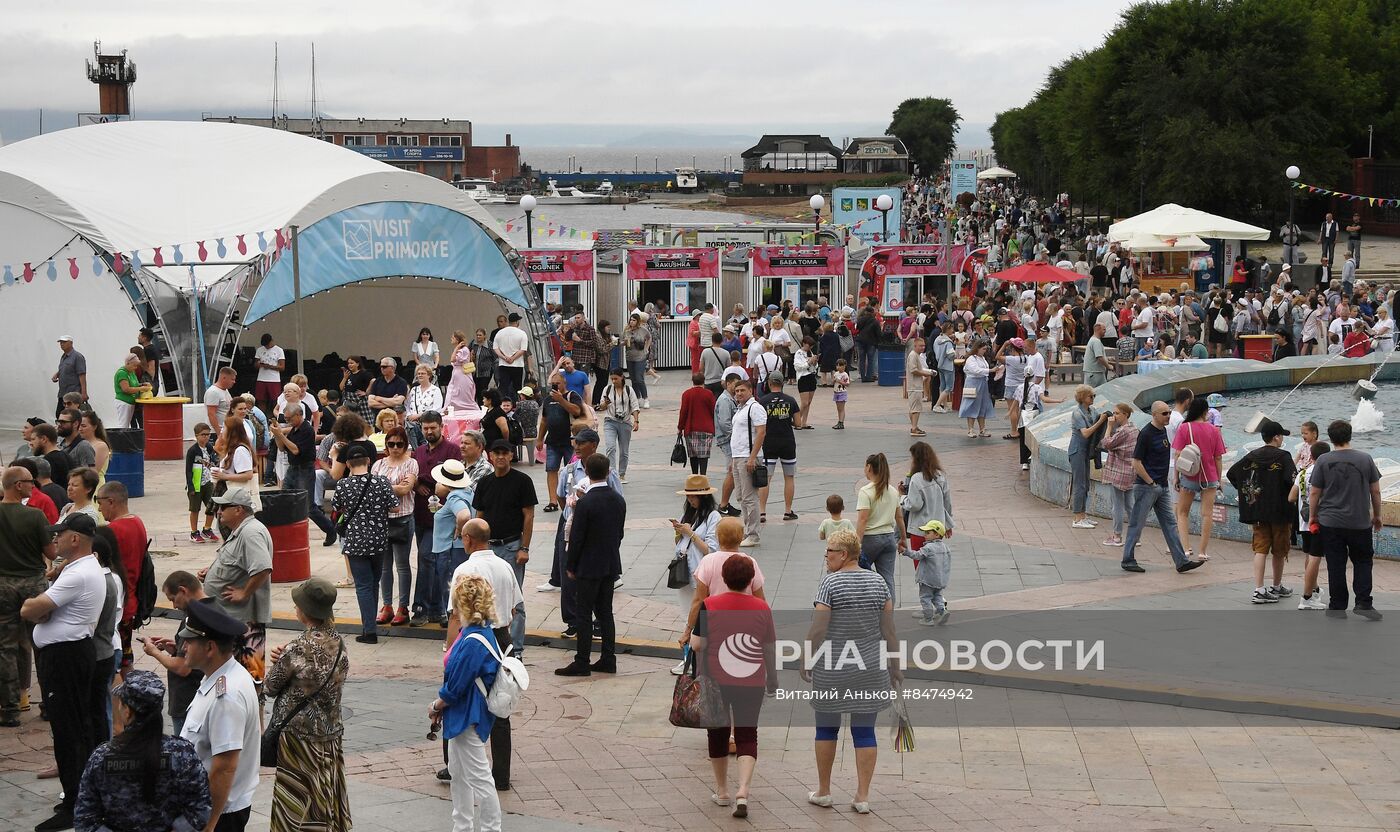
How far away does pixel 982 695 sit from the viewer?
32.9ft

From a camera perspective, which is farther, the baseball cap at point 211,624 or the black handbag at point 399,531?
the black handbag at point 399,531

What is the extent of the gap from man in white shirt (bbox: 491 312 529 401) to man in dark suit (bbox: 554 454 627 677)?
12180 mm

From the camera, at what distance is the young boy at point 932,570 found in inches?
443

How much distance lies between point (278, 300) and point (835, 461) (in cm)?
937

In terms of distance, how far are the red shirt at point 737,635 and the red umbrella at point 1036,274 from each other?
75.4 feet

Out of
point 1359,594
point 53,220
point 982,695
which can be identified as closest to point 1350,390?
point 1359,594

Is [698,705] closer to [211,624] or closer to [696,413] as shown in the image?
[211,624]

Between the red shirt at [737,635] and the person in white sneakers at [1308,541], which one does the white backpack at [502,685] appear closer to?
the red shirt at [737,635]

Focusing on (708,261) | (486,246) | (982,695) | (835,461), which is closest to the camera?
(982,695)

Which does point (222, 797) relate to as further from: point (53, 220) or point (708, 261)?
point (708, 261)

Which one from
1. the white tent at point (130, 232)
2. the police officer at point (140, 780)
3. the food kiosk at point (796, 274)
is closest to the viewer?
the police officer at point (140, 780)

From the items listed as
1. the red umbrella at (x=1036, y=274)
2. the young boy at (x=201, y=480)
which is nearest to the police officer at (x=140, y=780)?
the young boy at (x=201, y=480)

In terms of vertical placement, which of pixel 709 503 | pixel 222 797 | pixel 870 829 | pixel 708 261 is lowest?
pixel 870 829

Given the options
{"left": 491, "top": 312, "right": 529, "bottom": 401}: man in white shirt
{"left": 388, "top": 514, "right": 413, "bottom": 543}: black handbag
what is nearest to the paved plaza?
{"left": 388, "top": 514, "right": 413, "bottom": 543}: black handbag
